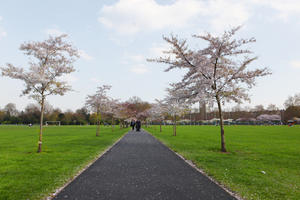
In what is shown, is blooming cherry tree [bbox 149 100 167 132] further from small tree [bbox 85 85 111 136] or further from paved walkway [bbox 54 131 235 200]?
paved walkway [bbox 54 131 235 200]

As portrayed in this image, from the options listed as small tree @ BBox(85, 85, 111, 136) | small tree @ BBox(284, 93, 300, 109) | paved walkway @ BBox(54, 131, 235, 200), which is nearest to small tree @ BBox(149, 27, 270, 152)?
paved walkway @ BBox(54, 131, 235, 200)

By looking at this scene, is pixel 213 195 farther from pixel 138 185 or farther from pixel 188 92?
pixel 188 92

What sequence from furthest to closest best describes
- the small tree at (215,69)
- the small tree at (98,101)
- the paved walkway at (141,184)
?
1. the small tree at (98,101)
2. the small tree at (215,69)
3. the paved walkway at (141,184)

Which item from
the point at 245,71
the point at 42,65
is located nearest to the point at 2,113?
the point at 42,65

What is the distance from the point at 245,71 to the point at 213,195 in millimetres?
9127

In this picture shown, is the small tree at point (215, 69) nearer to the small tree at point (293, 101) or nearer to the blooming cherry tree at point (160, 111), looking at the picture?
the blooming cherry tree at point (160, 111)

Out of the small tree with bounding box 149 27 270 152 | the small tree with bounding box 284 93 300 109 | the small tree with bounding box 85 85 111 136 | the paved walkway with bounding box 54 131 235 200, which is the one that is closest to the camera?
the paved walkway with bounding box 54 131 235 200

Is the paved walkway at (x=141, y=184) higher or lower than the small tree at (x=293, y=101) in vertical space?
lower

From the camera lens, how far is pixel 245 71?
11961 millimetres

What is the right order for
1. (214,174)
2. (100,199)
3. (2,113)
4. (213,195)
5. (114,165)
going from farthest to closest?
(2,113) → (114,165) → (214,174) → (213,195) → (100,199)

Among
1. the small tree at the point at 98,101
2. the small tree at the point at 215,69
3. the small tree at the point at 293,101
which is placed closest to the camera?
the small tree at the point at 215,69

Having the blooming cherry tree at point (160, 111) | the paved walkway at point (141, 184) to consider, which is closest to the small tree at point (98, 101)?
the blooming cherry tree at point (160, 111)

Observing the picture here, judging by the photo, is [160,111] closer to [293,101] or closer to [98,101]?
[98,101]

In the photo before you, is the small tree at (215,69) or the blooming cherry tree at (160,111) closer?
the small tree at (215,69)
